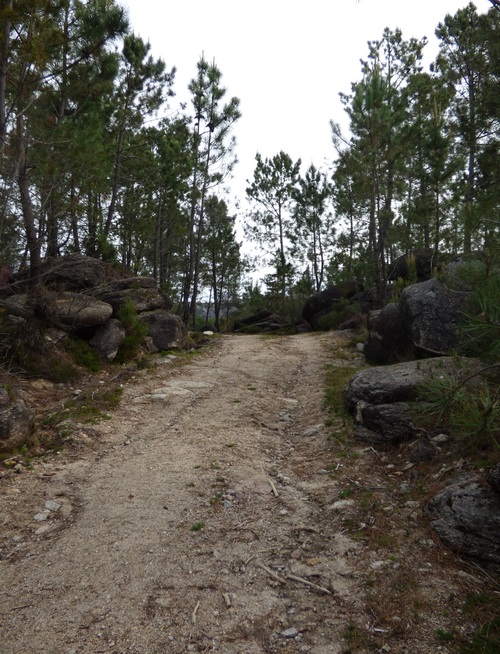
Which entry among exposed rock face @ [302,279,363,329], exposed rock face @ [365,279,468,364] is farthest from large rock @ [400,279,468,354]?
exposed rock face @ [302,279,363,329]

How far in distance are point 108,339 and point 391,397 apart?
6.72 meters

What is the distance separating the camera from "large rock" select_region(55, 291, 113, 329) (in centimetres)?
973

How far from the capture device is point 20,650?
111 inches

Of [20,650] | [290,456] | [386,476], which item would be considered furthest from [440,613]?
[290,456]

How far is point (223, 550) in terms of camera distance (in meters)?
3.92

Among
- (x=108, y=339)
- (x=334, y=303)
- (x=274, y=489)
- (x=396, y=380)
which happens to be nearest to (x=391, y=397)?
(x=396, y=380)

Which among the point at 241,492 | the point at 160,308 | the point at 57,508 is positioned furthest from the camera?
the point at 160,308

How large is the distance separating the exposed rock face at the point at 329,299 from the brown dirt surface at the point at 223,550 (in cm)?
1730

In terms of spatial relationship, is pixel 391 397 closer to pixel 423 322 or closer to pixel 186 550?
pixel 423 322

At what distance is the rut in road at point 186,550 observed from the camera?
2.99 meters

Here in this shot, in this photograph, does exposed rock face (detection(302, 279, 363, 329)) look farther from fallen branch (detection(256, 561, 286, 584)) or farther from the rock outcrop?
fallen branch (detection(256, 561, 286, 584))

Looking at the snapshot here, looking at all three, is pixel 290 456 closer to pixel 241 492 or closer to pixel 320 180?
pixel 241 492

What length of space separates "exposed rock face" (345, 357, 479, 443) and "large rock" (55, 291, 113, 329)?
6.24m

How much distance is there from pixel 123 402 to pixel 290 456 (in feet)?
11.2
